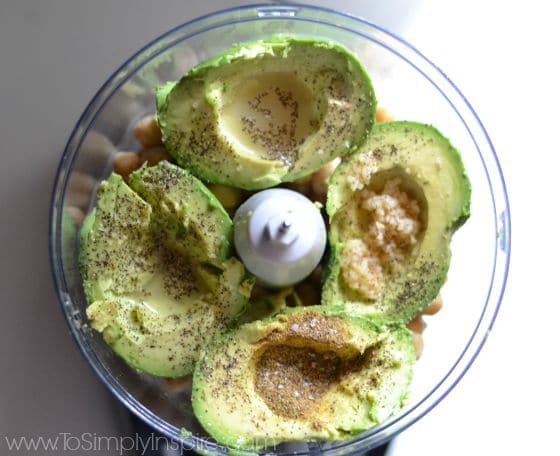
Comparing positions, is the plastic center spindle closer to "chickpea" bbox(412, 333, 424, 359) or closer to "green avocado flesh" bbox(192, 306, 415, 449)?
"green avocado flesh" bbox(192, 306, 415, 449)

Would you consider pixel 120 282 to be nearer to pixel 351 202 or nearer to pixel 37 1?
pixel 351 202

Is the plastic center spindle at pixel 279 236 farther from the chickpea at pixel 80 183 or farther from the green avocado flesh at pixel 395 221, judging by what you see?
the chickpea at pixel 80 183

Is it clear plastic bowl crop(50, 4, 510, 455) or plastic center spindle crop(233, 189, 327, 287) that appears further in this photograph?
clear plastic bowl crop(50, 4, 510, 455)

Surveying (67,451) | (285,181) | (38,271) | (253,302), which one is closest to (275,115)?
(285,181)

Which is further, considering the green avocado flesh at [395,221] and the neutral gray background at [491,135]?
the neutral gray background at [491,135]

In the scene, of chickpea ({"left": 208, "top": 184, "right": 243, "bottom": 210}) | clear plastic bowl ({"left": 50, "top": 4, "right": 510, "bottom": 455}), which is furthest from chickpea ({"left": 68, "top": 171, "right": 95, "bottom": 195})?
chickpea ({"left": 208, "top": 184, "right": 243, "bottom": 210})

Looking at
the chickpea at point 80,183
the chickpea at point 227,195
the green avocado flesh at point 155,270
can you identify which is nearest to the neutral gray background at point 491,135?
the chickpea at point 80,183
